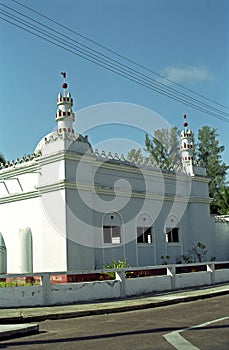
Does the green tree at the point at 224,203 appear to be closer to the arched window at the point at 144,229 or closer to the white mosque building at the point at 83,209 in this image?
the white mosque building at the point at 83,209

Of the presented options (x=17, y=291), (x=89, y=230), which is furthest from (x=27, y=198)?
(x=17, y=291)

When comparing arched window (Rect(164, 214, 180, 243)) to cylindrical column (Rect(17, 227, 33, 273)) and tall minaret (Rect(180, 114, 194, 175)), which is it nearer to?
tall minaret (Rect(180, 114, 194, 175))

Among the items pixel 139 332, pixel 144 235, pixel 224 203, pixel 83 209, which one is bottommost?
pixel 139 332

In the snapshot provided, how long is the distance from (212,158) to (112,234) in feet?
104

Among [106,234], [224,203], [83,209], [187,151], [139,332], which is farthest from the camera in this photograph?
[224,203]

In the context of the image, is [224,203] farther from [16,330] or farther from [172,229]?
[16,330]

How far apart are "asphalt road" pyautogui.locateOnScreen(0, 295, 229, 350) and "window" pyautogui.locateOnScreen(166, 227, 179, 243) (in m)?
9.87

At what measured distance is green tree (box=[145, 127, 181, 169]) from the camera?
4734 cm

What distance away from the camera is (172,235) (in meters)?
22.3

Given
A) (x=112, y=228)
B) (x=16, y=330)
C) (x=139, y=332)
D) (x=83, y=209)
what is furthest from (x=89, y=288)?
(x=112, y=228)

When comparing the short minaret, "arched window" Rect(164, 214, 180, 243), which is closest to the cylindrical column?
the short minaret

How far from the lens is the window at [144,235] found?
2033cm

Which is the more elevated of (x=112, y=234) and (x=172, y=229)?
(x=172, y=229)

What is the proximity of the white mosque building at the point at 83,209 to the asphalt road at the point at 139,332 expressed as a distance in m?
5.81
